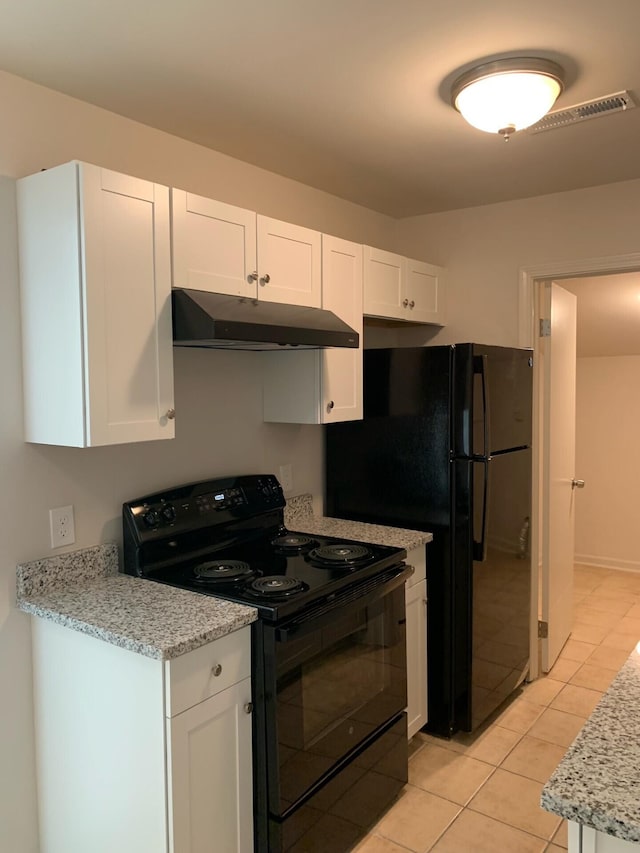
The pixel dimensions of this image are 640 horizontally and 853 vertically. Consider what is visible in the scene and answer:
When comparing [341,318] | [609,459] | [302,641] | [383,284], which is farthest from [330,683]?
[609,459]

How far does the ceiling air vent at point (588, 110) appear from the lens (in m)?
2.08

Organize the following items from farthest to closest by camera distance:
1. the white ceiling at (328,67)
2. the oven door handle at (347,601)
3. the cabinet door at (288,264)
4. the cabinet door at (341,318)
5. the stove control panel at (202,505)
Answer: the cabinet door at (341,318) → the cabinet door at (288,264) → the stove control panel at (202,505) → the oven door handle at (347,601) → the white ceiling at (328,67)

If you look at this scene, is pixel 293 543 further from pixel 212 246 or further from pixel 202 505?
pixel 212 246

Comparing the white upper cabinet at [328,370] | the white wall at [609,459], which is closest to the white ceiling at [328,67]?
the white upper cabinet at [328,370]

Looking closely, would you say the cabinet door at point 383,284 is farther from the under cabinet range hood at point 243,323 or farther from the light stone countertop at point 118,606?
the light stone countertop at point 118,606

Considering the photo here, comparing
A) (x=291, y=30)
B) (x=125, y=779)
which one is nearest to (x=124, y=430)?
(x=125, y=779)

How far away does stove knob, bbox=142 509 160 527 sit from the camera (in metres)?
2.23

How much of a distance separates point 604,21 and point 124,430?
64.8 inches

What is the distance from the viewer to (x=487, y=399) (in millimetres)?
2803

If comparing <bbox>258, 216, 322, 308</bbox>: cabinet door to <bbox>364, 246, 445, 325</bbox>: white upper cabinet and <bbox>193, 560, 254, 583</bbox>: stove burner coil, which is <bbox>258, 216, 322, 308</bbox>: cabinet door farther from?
<bbox>193, 560, 254, 583</bbox>: stove burner coil

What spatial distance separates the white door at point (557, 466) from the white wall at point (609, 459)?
1.46 meters

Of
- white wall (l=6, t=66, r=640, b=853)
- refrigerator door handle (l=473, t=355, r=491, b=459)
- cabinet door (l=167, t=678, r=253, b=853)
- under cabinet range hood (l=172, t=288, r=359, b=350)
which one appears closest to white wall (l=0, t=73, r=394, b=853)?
white wall (l=6, t=66, r=640, b=853)

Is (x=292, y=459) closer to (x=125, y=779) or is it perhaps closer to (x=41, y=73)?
(x=125, y=779)

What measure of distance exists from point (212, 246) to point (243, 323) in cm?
33
